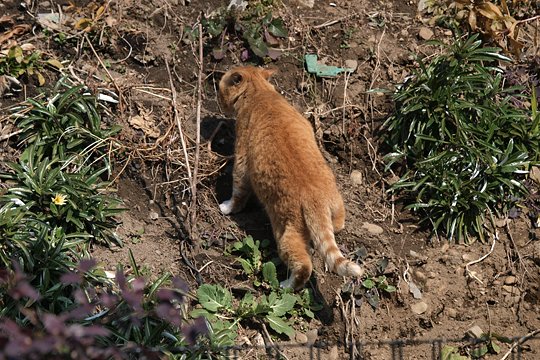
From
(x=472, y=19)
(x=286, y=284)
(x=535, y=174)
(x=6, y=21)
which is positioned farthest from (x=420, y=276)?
(x=6, y=21)

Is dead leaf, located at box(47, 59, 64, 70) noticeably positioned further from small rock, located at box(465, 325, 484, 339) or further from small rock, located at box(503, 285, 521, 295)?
small rock, located at box(503, 285, 521, 295)

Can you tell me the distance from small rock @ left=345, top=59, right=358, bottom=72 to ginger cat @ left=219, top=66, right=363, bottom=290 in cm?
109

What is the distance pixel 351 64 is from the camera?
6988 millimetres

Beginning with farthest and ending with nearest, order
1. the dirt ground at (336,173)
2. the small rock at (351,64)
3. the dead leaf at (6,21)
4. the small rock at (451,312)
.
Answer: the small rock at (351,64)
the dead leaf at (6,21)
the small rock at (451,312)
the dirt ground at (336,173)

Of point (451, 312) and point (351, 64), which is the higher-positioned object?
point (351, 64)

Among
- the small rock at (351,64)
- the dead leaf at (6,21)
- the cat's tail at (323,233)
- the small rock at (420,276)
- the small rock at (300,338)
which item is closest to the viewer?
the cat's tail at (323,233)

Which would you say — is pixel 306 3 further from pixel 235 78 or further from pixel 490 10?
pixel 490 10

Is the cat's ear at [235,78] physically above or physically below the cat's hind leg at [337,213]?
above

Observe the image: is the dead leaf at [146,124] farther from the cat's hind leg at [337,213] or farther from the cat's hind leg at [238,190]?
the cat's hind leg at [337,213]

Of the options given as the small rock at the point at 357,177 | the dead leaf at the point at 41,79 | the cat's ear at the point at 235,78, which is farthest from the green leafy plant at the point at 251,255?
the dead leaf at the point at 41,79

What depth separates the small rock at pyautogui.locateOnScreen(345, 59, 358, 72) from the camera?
22.8 feet

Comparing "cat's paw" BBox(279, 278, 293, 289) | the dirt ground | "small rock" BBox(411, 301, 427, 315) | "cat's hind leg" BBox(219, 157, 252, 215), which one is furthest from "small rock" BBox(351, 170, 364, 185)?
"cat's paw" BBox(279, 278, 293, 289)

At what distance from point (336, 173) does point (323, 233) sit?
52.3 inches

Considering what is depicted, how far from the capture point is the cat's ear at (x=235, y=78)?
6324 mm
